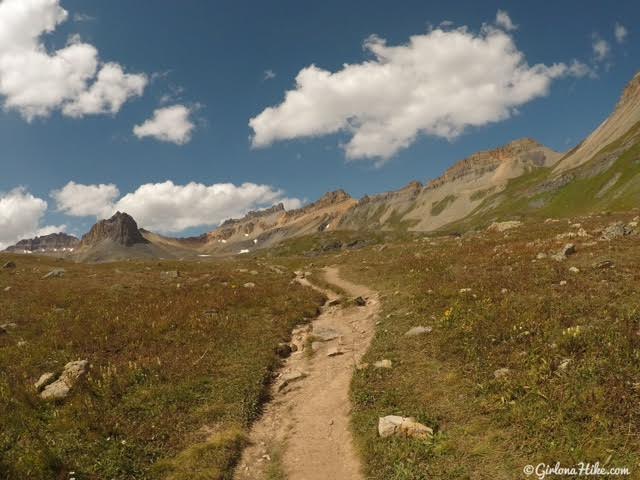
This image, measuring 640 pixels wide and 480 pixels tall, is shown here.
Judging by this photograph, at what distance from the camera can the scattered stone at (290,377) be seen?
1543cm

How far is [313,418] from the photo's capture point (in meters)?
12.9

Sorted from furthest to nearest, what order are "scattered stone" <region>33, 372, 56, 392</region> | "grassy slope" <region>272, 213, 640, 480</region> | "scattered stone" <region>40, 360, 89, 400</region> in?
1. "scattered stone" <region>33, 372, 56, 392</region>
2. "scattered stone" <region>40, 360, 89, 400</region>
3. "grassy slope" <region>272, 213, 640, 480</region>

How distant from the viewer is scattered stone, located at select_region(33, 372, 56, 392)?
13.9 meters

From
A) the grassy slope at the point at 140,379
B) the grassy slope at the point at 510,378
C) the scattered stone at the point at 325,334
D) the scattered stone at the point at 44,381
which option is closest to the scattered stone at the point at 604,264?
the grassy slope at the point at 510,378

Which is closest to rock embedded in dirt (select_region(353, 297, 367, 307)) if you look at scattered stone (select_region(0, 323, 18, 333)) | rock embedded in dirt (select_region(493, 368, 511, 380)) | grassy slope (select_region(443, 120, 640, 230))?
rock embedded in dirt (select_region(493, 368, 511, 380))

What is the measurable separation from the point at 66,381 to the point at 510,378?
13206 millimetres

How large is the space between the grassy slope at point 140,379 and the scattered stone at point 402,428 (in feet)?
12.3

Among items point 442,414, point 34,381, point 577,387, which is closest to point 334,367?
point 442,414

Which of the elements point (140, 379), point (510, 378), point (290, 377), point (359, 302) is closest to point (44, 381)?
point (140, 379)

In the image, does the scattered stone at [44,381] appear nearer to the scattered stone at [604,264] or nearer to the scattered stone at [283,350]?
the scattered stone at [283,350]

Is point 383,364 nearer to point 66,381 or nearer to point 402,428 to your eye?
point 402,428

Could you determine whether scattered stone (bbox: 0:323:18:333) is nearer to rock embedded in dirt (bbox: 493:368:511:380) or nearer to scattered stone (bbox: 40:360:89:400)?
scattered stone (bbox: 40:360:89:400)

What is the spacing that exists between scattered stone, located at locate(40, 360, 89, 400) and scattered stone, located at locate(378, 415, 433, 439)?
952cm

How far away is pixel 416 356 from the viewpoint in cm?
1510
